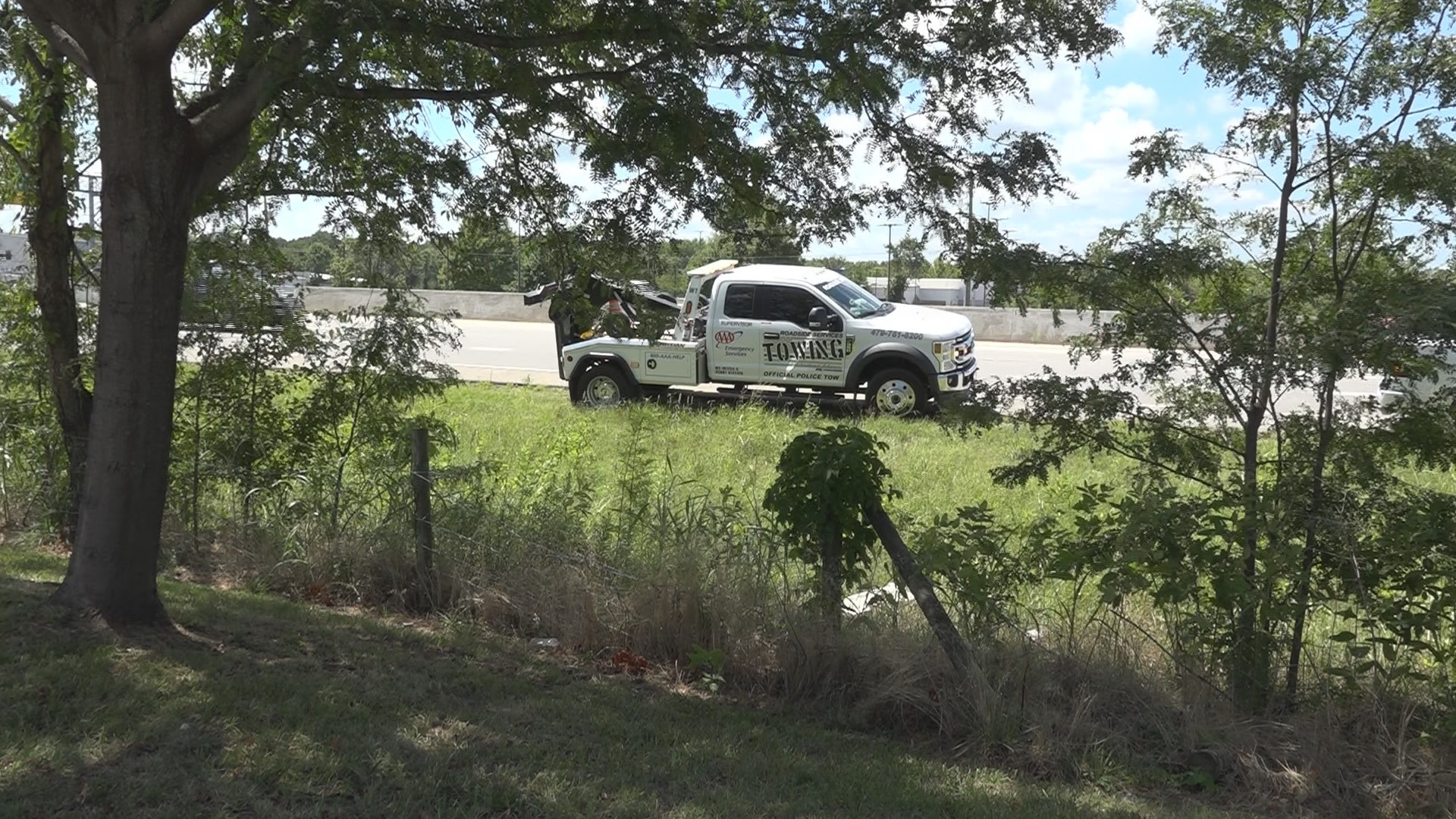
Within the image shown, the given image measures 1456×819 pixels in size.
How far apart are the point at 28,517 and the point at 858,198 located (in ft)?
23.8

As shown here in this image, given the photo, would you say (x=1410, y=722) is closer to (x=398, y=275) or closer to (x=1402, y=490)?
(x=1402, y=490)

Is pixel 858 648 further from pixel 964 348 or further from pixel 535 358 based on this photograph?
pixel 535 358

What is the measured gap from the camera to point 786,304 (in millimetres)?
15836

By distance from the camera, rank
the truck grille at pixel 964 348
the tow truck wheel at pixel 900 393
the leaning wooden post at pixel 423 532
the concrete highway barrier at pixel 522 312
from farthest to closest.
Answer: the concrete highway barrier at pixel 522 312 < the truck grille at pixel 964 348 < the tow truck wheel at pixel 900 393 < the leaning wooden post at pixel 423 532

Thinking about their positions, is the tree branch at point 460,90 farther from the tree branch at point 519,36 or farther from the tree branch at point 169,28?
the tree branch at point 169,28

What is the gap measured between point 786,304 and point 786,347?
1.93ft

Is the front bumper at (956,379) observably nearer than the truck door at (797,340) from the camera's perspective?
Yes

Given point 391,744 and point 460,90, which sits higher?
point 460,90

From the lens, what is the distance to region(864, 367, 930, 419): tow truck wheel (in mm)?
15078

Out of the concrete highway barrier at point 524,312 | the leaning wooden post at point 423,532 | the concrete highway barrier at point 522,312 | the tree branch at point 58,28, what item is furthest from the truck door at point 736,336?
the tree branch at point 58,28

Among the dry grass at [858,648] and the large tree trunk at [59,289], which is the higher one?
the large tree trunk at [59,289]

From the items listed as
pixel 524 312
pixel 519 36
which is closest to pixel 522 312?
pixel 524 312

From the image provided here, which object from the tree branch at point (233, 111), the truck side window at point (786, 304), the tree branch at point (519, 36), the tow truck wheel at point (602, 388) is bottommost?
the tow truck wheel at point (602, 388)

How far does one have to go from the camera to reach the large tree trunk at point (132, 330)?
231 inches
